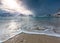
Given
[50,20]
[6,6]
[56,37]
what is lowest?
[56,37]

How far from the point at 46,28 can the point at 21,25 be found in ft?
1.30

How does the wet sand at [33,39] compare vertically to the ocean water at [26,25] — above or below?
below

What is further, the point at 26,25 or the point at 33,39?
the point at 26,25

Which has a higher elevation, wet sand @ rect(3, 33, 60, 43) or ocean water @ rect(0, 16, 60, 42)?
ocean water @ rect(0, 16, 60, 42)

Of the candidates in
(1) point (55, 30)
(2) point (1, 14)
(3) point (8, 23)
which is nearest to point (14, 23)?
(3) point (8, 23)

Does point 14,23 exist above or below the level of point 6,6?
below

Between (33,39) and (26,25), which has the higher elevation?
(26,25)

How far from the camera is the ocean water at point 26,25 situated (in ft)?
6.09

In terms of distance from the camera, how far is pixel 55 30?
1.84 meters

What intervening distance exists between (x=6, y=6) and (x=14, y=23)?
30 centimetres

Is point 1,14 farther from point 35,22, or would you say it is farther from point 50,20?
point 50,20

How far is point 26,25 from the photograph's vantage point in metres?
1.98

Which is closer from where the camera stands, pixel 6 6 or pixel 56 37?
pixel 56 37

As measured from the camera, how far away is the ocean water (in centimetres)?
186
